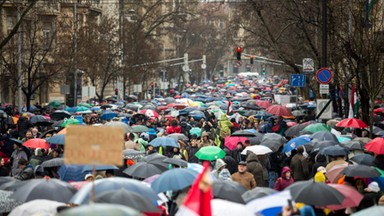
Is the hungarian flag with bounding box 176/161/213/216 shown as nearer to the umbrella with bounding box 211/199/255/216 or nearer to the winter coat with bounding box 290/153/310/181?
→ the umbrella with bounding box 211/199/255/216

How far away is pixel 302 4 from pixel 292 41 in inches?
531

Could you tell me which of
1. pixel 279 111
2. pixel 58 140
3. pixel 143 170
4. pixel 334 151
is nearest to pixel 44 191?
pixel 143 170

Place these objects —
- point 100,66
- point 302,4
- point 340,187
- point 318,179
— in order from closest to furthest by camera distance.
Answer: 1. point 340,187
2. point 318,179
3. point 302,4
4. point 100,66

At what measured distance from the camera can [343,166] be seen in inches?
655

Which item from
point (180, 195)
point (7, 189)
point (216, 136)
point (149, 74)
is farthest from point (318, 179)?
point (149, 74)

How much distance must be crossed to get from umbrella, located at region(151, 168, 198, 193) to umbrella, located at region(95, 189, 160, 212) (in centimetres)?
231

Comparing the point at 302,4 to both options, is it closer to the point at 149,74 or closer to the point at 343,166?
the point at 343,166

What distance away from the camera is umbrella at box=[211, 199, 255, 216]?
11109mm

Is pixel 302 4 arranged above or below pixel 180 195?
above

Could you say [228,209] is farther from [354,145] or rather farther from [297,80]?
[297,80]

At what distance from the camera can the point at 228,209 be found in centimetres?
1122

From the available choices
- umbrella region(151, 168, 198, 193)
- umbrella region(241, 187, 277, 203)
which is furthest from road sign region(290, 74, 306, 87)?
umbrella region(241, 187, 277, 203)

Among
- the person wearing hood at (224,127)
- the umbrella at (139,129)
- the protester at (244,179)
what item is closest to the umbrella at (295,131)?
the person wearing hood at (224,127)

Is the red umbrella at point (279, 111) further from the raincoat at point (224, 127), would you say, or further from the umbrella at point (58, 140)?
the umbrella at point (58, 140)
